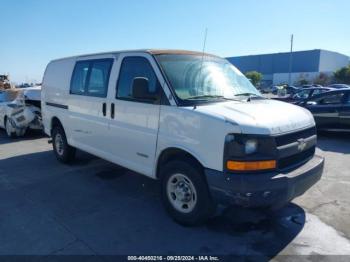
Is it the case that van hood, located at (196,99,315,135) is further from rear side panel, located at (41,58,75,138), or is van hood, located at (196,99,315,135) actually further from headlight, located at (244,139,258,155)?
rear side panel, located at (41,58,75,138)

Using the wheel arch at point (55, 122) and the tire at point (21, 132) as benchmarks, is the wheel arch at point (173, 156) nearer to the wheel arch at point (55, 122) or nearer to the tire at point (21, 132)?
the wheel arch at point (55, 122)

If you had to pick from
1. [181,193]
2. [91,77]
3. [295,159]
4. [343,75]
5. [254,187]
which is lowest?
[181,193]

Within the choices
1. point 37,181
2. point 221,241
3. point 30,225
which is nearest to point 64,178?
point 37,181

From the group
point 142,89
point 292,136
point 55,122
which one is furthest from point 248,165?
point 55,122

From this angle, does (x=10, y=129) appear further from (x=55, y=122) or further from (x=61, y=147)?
(x=61, y=147)

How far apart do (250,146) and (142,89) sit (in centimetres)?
A: 158

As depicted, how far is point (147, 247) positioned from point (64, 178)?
306 centimetres

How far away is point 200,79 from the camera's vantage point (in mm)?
4363

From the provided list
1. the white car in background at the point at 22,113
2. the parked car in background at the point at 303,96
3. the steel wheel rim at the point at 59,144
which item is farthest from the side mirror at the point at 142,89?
the parked car in background at the point at 303,96

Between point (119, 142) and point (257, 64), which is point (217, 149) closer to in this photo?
point (119, 142)

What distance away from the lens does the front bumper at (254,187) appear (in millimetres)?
3373

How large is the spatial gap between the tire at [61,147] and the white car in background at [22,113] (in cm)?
388

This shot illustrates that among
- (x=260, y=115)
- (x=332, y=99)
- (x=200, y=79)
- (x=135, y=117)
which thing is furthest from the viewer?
(x=332, y=99)

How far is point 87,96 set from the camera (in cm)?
573
